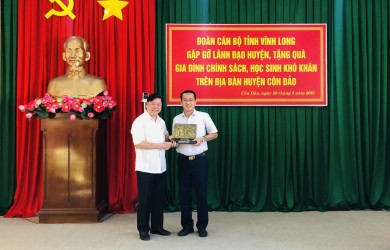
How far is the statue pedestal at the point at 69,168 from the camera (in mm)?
3918

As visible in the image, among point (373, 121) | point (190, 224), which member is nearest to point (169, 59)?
point (190, 224)

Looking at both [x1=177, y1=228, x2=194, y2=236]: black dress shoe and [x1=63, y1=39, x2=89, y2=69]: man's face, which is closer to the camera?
[x1=177, y1=228, x2=194, y2=236]: black dress shoe

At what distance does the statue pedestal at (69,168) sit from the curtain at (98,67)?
1.65 feet

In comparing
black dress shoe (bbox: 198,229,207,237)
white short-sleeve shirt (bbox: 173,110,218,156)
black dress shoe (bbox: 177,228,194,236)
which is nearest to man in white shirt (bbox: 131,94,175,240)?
white short-sleeve shirt (bbox: 173,110,218,156)

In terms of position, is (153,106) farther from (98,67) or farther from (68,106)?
(98,67)

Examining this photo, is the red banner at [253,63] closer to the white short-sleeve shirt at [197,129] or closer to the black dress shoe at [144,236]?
the white short-sleeve shirt at [197,129]

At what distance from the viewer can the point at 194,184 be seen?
3.45 metres

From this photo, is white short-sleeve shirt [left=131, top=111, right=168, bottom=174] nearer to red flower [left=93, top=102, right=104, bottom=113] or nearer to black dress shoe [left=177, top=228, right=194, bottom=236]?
black dress shoe [left=177, top=228, right=194, bottom=236]

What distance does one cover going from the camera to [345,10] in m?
4.51

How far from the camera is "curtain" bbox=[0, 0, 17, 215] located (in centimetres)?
441

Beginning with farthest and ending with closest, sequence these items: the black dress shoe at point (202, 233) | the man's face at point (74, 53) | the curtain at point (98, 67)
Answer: the curtain at point (98, 67)
the man's face at point (74, 53)
the black dress shoe at point (202, 233)

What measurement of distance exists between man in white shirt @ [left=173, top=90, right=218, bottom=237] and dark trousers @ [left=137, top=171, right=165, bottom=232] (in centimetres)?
21

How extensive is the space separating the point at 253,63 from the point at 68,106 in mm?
2098

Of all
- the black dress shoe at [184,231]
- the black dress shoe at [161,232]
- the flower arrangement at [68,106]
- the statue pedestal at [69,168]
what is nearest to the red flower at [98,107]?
the flower arrangement at [68,106]
